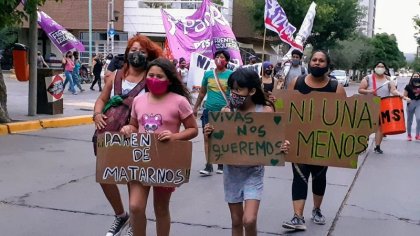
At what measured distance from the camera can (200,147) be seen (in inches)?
448

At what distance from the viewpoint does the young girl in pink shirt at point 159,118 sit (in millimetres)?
4336

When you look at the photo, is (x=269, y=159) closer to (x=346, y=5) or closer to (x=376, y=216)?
(x=376, y=216)

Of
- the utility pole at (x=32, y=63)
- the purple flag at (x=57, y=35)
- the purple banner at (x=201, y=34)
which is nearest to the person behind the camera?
the utility pole at (x=32, y=63)

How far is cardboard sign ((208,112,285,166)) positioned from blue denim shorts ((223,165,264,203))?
11 centimetres

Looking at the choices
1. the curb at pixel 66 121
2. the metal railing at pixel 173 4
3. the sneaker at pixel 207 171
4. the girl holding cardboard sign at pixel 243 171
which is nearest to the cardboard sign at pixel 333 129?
the girl holding cardboard sign at pixel 243 171

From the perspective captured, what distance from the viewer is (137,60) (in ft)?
15.8

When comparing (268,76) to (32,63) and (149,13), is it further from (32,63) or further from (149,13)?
(149,13)

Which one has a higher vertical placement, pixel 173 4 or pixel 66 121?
pixel 173 4

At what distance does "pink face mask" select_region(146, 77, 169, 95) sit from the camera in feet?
14.3

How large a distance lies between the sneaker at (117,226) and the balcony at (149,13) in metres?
37.1

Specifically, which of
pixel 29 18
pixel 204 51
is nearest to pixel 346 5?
pixel 204 51

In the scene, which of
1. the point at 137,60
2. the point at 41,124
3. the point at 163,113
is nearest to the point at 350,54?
the point at 41,124

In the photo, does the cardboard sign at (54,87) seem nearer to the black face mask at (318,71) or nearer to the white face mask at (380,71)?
the white face mask at (380,71)

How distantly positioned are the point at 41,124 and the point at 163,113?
8794 millimetres
